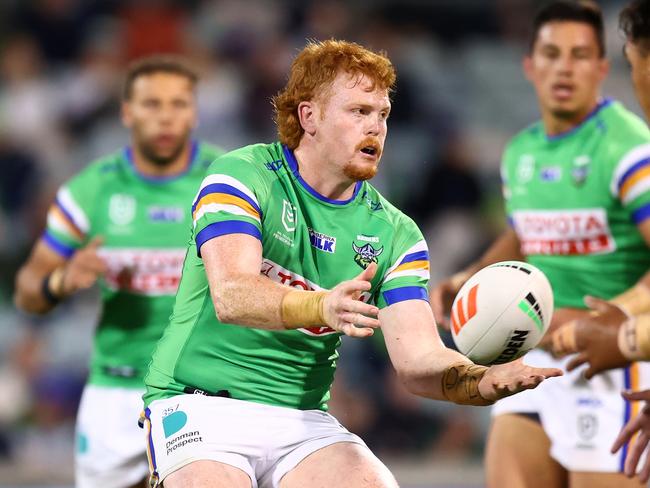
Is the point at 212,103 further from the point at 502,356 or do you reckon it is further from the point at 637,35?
the point at 502,356

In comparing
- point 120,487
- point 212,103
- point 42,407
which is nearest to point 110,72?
point 212,103

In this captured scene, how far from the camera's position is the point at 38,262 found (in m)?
6.14

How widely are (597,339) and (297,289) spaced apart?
59.5 inches

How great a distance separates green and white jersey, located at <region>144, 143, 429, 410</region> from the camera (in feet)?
12.5

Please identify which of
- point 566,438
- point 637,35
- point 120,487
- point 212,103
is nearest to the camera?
point 637,35

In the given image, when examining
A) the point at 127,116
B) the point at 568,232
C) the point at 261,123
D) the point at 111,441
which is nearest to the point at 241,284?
the point at 568,232

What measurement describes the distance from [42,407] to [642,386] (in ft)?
17.2

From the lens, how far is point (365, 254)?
395 centimetres

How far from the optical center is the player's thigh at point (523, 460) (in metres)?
5.07

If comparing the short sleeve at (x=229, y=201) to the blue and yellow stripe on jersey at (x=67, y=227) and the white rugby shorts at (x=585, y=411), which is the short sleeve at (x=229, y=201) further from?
the blue and yellow stripe on jersey at (x=67, y=227)

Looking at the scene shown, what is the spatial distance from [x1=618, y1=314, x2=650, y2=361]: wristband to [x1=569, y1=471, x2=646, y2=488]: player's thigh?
731 mm

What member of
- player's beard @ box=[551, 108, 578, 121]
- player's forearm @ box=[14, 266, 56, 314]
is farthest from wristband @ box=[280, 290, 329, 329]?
player's forearm @ box=[14, 266, 56, 314]

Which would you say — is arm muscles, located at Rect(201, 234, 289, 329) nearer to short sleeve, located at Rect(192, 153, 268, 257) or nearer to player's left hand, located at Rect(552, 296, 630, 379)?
short sleeve, located at Rect(192, 153, 268, 257)

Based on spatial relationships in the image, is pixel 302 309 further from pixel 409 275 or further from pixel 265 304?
pixel 409 275
